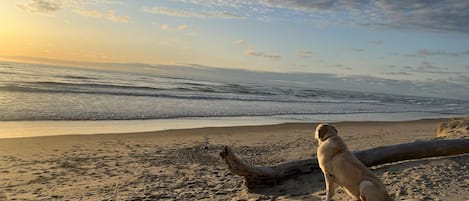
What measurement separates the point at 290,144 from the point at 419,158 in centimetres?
567

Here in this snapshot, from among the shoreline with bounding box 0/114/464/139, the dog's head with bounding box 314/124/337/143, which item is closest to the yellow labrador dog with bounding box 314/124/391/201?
the dog's head with bounding box 314/124/337/143

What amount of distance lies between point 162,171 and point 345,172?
15.0 ft

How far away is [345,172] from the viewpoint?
4.88m

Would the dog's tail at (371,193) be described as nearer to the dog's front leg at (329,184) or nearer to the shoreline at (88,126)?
the dog's front leg at (329,184)

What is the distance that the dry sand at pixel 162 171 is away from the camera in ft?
20.7

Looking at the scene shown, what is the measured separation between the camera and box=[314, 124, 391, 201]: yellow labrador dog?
4.64 m

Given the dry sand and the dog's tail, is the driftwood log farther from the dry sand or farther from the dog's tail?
the dog's tail

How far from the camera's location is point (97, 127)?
14.4 meters

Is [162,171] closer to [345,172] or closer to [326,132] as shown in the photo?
[326,132]

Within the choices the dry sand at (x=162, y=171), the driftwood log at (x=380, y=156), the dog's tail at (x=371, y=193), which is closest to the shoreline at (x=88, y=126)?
the dry sand at (x=162, y=171)

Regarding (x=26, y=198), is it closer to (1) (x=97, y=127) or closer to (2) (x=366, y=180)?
(2) (x=366, y=180)

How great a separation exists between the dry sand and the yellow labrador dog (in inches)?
30.0

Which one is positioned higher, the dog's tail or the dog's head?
the dog's head

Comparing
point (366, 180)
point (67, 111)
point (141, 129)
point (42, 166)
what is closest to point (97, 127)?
point (141, 129)
